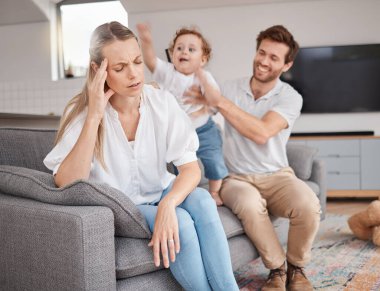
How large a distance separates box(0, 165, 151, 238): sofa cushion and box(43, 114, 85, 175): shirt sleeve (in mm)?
53

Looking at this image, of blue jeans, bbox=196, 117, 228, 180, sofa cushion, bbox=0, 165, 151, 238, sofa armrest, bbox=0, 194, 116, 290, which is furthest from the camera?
blue jeans, bbox=196, 117, 228, 180

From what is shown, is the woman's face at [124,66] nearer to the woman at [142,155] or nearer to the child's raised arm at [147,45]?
the woman at [142,155]

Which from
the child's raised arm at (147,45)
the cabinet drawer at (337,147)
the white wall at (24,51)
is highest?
the white wall at (24,51)

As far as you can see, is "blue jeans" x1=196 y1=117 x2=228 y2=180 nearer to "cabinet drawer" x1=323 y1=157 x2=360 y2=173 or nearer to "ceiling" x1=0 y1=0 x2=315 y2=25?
"cabinet drawer" x1=323 y1=157 x2=360 y2=173

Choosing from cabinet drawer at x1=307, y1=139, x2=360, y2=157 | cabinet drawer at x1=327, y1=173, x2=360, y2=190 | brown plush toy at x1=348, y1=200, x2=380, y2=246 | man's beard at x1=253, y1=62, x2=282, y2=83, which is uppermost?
man's beard at x1=253, y1=62, x2=282, y2=83

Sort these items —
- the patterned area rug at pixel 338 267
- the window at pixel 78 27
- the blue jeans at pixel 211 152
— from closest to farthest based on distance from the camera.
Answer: the patterned area rug at pixel 338 267
the blue jeans at pixel 211 152
the window at pixel 78 27

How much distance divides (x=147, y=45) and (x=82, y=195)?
44.9 inches

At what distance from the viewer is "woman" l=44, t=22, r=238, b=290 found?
144 cm

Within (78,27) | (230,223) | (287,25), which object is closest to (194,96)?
(230,223)

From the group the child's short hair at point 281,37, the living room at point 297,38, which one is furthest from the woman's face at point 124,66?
the living room at point 297,38

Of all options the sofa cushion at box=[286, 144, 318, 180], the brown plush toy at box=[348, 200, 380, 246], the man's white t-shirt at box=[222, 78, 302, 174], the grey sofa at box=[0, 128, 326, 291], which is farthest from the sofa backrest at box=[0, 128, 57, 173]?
the brown plush toy at box=[348, 200, 380, 246]

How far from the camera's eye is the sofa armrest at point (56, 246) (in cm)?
127

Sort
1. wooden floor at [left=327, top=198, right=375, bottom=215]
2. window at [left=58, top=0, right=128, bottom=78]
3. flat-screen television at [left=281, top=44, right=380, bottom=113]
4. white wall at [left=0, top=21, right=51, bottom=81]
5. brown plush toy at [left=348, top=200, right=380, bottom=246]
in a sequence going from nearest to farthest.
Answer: brown plush toy at [left=348, top=200, right=380, bottom=246], wooden floor at [left=327, top=198, right=375, bottom=215], flat-screen television at [left=281, top=44, right=380, bottom=113], white wall at [left=0, top=21, right=51, bottom=81], window at [left=58, top=0, right=128, bottom=78]

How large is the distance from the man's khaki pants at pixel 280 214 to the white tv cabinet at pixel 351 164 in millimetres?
3124
